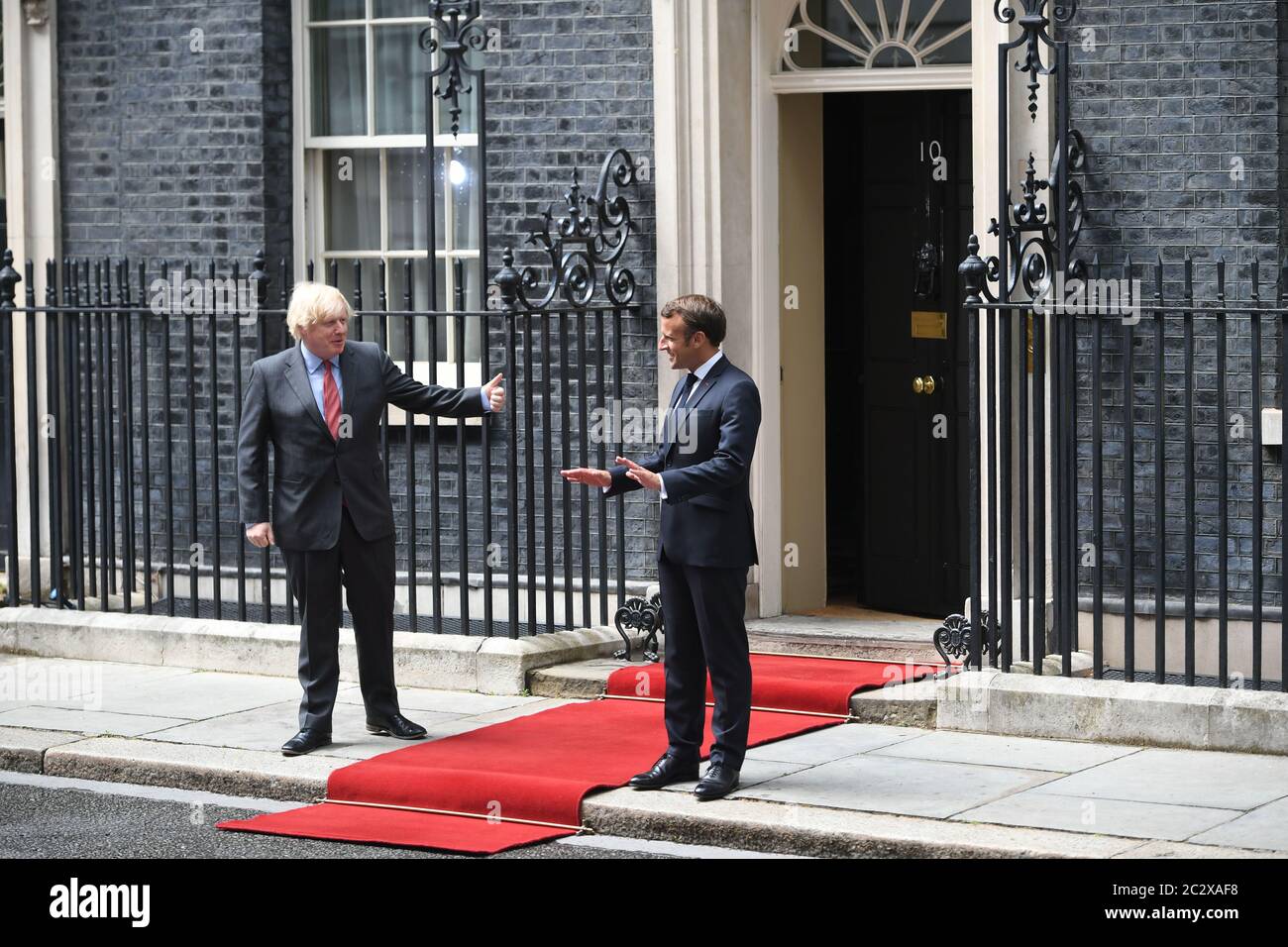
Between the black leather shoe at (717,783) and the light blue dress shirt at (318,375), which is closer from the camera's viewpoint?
the black leather shoe at (717,783)

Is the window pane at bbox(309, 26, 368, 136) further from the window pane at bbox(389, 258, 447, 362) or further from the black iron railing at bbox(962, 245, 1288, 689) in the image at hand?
the black iron railing at bbox(962, 245, 1288, 689)

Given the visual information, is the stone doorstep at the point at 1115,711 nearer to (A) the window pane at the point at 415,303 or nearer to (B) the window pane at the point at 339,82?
(A) the window pane at the point at 415,303

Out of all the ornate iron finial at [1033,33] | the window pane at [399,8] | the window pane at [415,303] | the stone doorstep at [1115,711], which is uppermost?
the window pane at [399,8]

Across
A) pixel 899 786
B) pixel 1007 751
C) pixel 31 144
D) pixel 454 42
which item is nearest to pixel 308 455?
pixel 454 42

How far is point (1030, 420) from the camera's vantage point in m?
9.81

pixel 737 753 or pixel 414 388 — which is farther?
pixel 414 388

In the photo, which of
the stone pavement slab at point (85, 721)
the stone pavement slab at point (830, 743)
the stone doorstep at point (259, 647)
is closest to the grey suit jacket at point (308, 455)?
the stone pavement slab at point (85, 721)

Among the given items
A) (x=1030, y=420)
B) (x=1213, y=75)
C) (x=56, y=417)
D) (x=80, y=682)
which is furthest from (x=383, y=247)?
(x=1213, y=75)

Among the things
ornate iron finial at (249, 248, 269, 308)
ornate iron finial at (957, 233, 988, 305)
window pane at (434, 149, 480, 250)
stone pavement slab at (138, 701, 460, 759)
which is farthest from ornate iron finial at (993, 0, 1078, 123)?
stone pavement slab at (138, 701, 460, 759)

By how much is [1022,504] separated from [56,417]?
4884mm

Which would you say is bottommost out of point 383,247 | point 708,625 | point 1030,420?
point 708,625

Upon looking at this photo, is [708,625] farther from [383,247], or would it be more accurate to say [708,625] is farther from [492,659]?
[383,247]

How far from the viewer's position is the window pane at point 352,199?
11.6m

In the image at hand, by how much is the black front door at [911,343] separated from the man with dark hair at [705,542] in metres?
3.21
